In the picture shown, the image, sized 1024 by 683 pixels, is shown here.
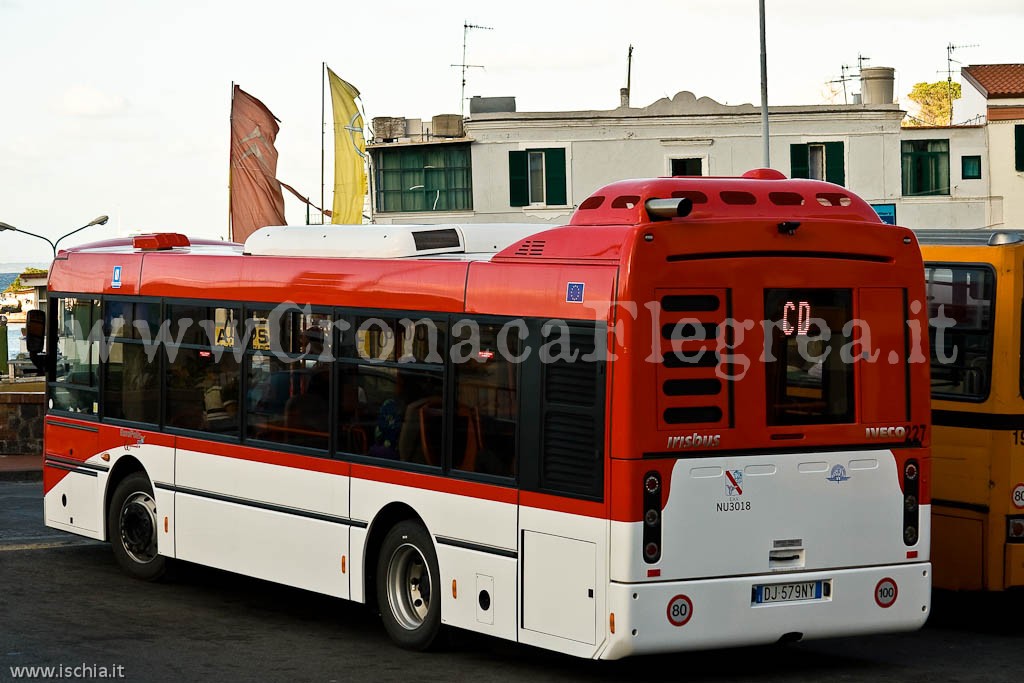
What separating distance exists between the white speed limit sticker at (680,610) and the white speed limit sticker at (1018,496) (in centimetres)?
289

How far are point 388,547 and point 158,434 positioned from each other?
305 centimetres

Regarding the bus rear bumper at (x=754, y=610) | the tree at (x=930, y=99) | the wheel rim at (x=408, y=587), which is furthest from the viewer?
the tree at (x=930, y=99)

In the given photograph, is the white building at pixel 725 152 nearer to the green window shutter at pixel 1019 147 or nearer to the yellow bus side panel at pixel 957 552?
the green window shutter at pixel 1019 147

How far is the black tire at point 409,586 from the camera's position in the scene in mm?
9703

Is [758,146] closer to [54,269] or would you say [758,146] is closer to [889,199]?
[889,199]

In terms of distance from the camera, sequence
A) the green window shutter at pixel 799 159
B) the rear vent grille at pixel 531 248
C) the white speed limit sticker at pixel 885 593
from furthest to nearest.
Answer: the green window shutter at pixel 799 159
the rear vent grille at pixel 531 248
the white speed limit sticker at pixel 885 593

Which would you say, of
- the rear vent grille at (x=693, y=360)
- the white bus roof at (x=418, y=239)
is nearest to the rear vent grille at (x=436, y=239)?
the white bus roof at (x=418, y=239)

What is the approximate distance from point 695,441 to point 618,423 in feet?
1.52

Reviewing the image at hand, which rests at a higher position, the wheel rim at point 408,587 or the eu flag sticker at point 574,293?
the eu flag sticker at point 574,293

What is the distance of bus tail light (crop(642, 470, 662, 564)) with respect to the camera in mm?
8281

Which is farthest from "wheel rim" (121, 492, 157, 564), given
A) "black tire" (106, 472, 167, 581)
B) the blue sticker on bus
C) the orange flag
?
the orange flag

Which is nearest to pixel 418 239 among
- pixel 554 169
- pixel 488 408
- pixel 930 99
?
pixel 488 408

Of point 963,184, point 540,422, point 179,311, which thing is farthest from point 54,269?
point 963,184

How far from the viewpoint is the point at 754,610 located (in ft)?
28.3
